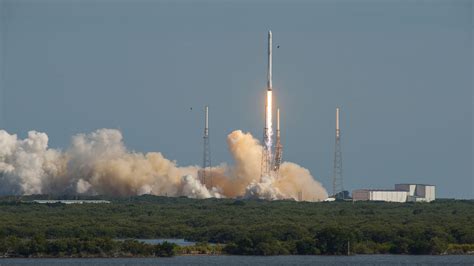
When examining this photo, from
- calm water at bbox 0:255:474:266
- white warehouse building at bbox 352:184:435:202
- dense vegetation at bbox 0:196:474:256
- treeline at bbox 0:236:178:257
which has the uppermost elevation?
white warehouse building at bbox 352:184:435:202

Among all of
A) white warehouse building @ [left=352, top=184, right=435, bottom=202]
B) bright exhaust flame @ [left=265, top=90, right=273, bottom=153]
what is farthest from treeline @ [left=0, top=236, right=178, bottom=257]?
white warehouse building @ [left=352, top=184, right=435, bottom=202]

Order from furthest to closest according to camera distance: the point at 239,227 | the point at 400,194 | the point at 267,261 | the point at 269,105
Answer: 1. the point at 400,194
2. the point at 269,105
3. the point at 239,227
4. the point at 267,261

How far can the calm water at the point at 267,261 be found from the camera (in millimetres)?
74175

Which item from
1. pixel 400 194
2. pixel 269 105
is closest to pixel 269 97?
pixel 269 105

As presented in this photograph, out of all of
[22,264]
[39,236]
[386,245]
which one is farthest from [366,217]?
[22,264]

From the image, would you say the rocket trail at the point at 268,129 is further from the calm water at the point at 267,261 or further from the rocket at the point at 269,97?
the calm water at the point at 267,261

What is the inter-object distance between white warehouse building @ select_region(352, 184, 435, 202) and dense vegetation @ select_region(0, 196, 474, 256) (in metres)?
10.4

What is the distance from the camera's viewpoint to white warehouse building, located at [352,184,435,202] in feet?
428

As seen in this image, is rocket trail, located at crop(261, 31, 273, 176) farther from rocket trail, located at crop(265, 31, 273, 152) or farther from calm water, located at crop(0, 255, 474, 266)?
calm water, located at crop(0, 255, 474, 266)

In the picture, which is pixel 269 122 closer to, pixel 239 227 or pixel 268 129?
pixel 268 129

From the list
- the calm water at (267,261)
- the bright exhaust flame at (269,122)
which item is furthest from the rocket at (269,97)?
the calm water at (267,261)

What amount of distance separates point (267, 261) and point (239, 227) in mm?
13199

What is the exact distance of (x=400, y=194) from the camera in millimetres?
131500

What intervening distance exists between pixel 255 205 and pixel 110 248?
34351 mm
